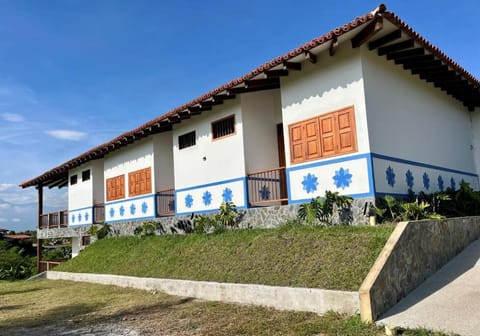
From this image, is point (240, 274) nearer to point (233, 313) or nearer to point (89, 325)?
point (233, 313)

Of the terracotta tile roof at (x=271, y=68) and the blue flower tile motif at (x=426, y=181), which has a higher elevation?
the terracotta tile roof at (x=271, y=68)

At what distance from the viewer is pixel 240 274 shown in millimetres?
8609

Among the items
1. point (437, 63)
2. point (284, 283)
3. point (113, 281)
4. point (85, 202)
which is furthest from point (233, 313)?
point (85, 202)

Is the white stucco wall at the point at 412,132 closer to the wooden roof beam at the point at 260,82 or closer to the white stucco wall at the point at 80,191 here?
the wooden roof beam at the point at 260,82

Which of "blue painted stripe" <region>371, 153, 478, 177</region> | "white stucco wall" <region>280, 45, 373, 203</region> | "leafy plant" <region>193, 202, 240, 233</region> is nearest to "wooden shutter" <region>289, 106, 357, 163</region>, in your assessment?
"white stucco wall" <region>280, 45, 373, 203</region>

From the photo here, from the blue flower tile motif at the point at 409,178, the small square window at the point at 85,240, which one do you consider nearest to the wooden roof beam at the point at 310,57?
the blue flower tile motif at the point at 409,178

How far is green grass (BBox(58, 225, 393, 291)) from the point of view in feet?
24.0

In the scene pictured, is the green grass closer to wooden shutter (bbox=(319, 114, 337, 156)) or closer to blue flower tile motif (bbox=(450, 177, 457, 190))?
Result: wooden shutter (bbox=(319, 114, 337, 156))

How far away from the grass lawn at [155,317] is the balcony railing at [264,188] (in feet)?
13.2

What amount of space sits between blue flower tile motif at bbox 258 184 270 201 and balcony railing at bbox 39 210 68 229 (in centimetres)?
1547

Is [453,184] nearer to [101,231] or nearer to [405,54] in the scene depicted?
[405,54]

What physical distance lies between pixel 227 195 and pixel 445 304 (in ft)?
25.3

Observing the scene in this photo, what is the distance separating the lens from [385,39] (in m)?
9.62

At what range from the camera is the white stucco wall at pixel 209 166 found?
12688 mm
